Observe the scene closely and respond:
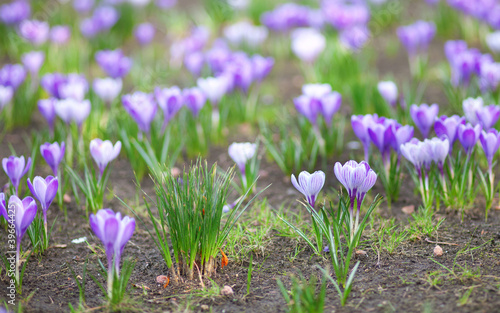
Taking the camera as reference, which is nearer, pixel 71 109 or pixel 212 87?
pixel 71 109

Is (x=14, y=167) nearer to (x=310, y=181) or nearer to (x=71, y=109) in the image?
(x=71, y=109)

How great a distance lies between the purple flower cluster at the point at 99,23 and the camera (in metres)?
4.75

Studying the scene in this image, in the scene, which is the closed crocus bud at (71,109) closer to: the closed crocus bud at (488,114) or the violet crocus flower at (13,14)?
the closed crocus bud at (488,114)

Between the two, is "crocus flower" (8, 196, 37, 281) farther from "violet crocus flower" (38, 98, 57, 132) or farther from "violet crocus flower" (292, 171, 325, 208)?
"violet crocus flower" (38, 98, 57, 132)

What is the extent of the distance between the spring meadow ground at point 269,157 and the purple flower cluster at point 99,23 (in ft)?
0.06

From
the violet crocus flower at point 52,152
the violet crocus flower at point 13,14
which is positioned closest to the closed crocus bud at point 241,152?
the violet crocus flower at point 52,152

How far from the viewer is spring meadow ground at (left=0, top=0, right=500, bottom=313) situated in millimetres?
1925

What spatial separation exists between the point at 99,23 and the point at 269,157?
2.60 m

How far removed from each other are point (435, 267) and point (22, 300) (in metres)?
1.57

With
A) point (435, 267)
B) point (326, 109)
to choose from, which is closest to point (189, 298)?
point (435, 267)

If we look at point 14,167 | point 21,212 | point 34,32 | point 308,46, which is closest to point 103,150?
point 14,167

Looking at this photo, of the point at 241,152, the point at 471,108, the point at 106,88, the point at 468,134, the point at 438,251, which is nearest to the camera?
the point at 438,251

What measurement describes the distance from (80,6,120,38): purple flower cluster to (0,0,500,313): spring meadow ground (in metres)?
0.02

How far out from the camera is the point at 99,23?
4.82m
